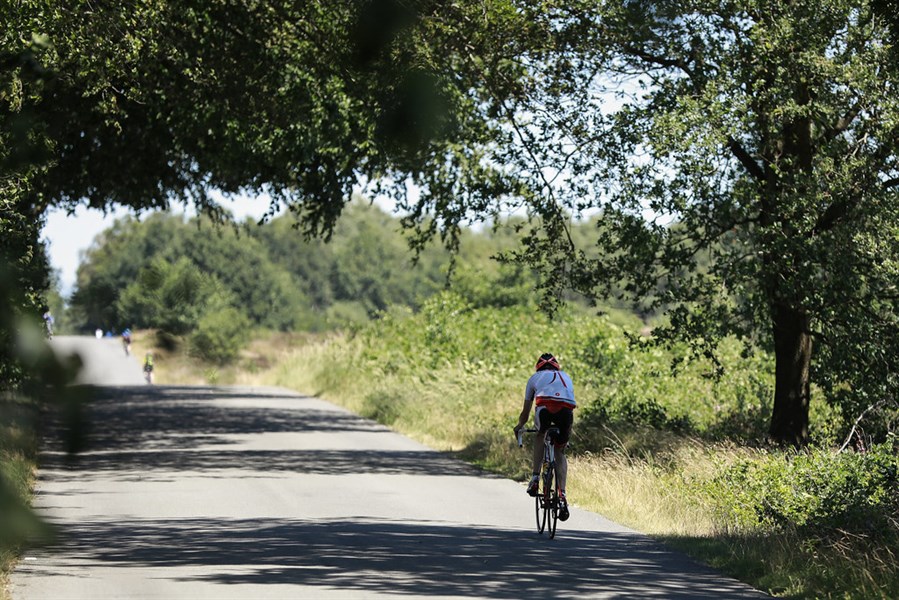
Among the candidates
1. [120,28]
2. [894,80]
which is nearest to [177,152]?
[120,28]

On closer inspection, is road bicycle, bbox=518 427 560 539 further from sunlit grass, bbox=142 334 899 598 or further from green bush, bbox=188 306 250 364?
green bush, bbox=188 306 250 364

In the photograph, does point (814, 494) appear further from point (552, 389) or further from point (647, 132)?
point (647, 132)

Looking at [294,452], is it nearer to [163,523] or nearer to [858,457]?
[163,523]

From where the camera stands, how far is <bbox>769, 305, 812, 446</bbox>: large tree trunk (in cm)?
2083

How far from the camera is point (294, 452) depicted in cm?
2355

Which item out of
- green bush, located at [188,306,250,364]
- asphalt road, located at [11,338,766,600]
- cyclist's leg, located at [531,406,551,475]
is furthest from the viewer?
cyclist's leg, located at [531,406,551,475]

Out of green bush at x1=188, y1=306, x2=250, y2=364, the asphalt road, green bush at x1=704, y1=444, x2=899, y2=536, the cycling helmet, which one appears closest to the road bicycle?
the asphalt road

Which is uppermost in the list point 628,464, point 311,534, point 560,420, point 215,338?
point 215,338

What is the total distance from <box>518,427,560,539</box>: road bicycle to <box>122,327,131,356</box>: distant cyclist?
10733 millimetres

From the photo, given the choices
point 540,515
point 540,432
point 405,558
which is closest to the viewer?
point 405,558

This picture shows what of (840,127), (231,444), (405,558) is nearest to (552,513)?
(405,558)

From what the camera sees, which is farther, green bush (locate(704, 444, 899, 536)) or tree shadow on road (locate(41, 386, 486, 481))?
tree shadow on road (locate(41, 386, 486, 481))

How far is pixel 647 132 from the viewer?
17.8m

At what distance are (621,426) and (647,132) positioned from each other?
6.70 m
